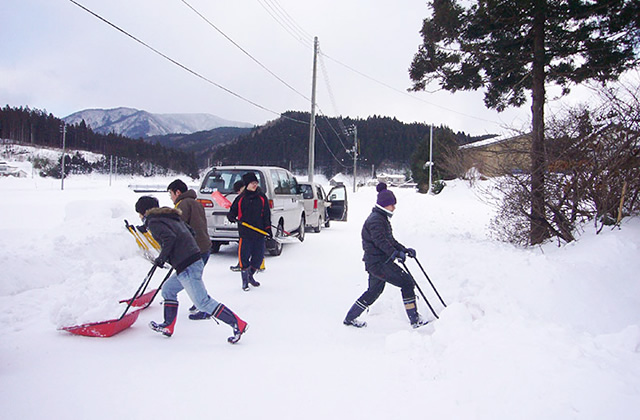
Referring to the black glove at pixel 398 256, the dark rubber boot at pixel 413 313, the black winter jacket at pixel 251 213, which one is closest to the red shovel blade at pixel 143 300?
the black winter jacket at pixel 251 213

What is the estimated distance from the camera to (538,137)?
23.1 ft

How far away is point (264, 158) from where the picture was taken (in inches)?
3720

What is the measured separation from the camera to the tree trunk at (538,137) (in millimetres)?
6840

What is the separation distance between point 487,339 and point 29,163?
118m

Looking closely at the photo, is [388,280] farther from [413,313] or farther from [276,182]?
[276,182]

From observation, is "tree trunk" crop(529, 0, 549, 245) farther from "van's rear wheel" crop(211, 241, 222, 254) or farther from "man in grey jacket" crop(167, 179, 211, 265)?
"van's rear wheel" crop(211, 241, 222, 254)

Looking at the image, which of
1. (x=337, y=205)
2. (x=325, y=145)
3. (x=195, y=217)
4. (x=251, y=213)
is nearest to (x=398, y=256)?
(x=195, y=217)

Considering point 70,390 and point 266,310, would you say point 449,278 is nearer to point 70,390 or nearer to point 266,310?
point 266,310

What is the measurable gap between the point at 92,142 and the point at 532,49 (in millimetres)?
137818

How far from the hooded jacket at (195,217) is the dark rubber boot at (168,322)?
3.31 ft

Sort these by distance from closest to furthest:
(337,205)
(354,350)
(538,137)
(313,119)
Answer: (354,350) < (538,137) < (337,205) < (313,119)

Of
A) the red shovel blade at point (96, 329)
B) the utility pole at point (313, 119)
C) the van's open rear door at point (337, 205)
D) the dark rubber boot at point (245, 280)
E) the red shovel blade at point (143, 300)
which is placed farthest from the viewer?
the utility pole at point (313, 119)

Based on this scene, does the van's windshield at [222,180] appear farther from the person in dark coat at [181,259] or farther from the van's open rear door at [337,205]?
the van's open rear door at [337,205]

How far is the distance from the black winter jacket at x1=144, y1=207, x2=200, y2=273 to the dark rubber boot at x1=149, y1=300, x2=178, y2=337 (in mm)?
494
